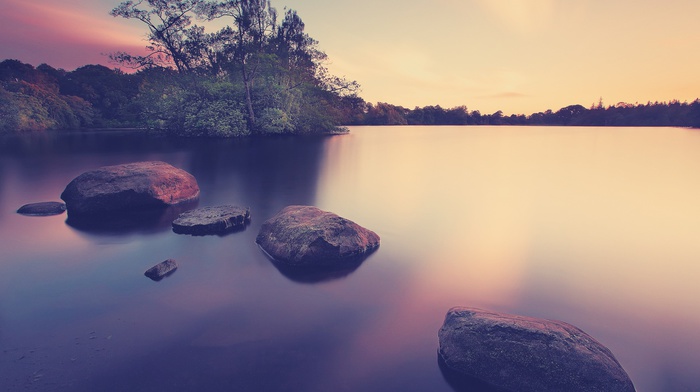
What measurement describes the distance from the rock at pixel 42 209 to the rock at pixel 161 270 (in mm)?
6642

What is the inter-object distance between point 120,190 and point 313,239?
708 centimetres

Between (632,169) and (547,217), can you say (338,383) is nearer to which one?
(547,217)

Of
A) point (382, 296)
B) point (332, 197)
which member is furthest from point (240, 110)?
point (382, 296)

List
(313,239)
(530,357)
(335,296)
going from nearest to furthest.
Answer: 1. (530,357)
2. (335,296)
3. (313,239)

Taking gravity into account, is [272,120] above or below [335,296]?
above

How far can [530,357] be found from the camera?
137 inches

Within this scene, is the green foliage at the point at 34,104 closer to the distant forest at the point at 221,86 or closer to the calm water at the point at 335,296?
the distant forest at the point at 221,86

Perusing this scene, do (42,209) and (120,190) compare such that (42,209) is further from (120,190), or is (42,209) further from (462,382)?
(462,382)

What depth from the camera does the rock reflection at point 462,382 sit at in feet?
11.8

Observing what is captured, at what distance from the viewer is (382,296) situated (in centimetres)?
558

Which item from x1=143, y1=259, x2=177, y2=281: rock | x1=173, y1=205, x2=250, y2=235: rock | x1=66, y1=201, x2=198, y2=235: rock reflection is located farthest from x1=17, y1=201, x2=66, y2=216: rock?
x1=143, y1=259, x2=177, y2=281: rock

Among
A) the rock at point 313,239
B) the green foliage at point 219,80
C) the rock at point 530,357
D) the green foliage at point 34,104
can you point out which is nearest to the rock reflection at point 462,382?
the rock at point 530,357

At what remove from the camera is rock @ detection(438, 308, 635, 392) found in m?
3.34

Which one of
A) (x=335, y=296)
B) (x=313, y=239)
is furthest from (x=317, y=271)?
(x=335, y=296)
